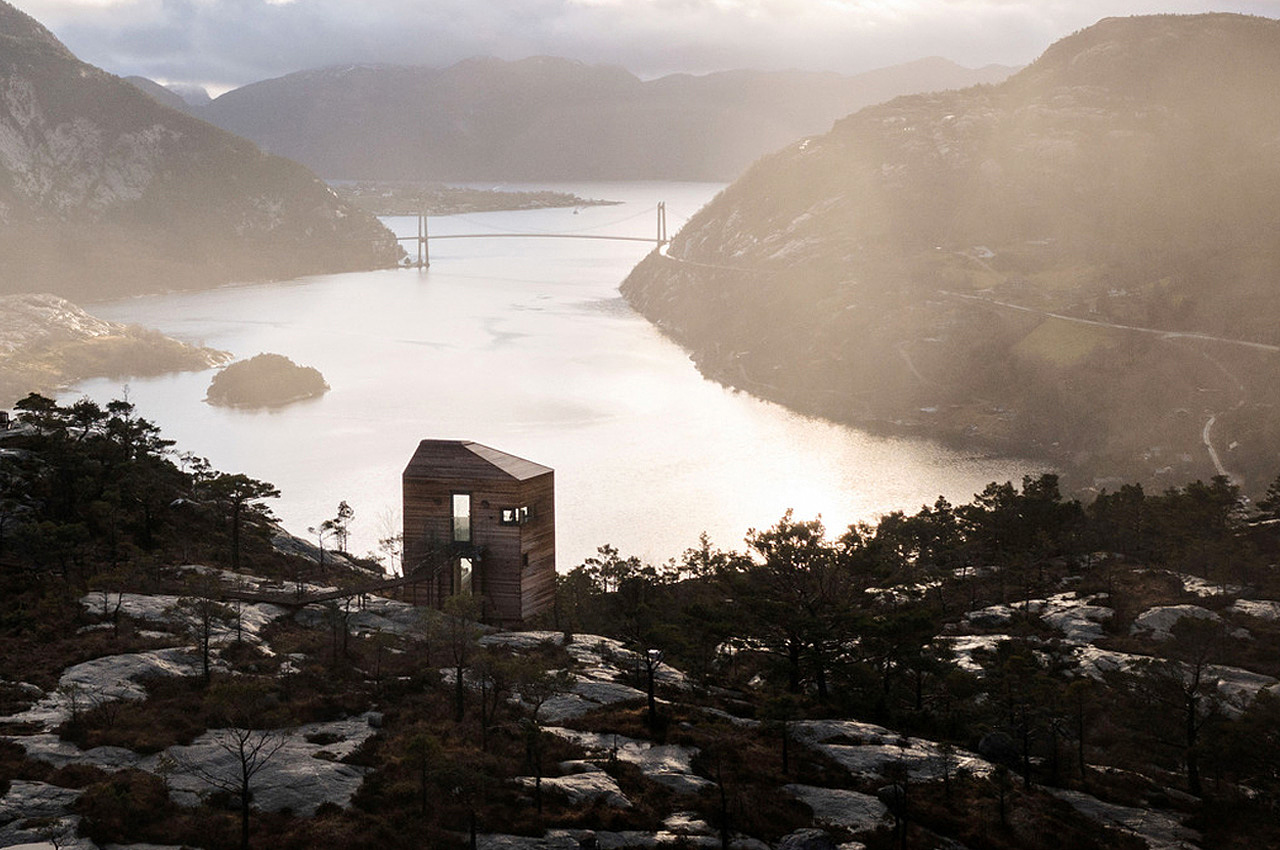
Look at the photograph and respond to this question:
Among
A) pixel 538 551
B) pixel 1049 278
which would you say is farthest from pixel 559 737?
pixel 1049 278

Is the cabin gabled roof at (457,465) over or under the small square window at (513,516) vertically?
over

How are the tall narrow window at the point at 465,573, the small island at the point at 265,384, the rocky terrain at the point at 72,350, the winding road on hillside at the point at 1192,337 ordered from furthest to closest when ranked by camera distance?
1. the rocky terrain at the point at 72,350
2. the small island at the point at 265,384
3. the winding road on hillside at the point at 1192,337
4. the tall narrow window at the point at 465,573

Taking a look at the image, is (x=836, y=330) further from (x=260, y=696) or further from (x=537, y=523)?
(x=260, y=696)

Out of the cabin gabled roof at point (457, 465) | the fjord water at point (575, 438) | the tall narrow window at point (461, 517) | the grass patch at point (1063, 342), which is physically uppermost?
the grass patch at point (1063, 342)

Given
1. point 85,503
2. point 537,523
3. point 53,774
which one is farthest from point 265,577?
point 53,774

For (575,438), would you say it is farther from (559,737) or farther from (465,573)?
(559,737)

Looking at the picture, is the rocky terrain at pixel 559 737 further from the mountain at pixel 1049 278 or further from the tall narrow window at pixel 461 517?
the mountain at pixel 1049 278

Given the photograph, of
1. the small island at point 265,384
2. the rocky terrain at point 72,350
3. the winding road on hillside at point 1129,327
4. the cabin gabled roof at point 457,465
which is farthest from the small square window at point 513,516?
the rocky terrain at point 72,350

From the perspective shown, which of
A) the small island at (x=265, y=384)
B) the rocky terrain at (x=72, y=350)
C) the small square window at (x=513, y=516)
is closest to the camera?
the small square window at (x=513, y=516)
